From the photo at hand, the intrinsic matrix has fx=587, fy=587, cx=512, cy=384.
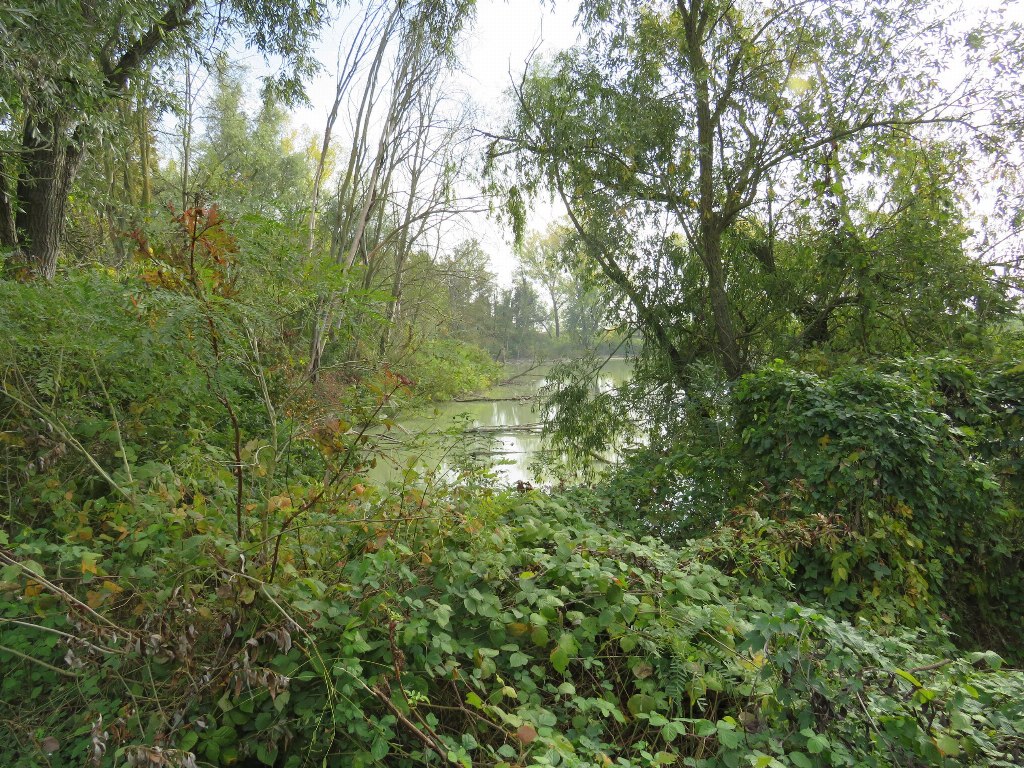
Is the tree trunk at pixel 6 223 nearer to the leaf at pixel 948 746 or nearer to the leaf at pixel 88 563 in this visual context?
the leaf at pixel 88 563

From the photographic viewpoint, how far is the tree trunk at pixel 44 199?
5781 mm

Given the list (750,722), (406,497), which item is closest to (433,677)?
(406,497)

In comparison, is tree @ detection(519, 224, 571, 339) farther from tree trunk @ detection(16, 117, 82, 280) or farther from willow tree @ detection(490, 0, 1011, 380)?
tree trunk @ detection(16, 117, 82, 280)

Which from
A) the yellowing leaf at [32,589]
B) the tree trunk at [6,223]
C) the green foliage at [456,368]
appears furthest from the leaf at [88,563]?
the green foliage at [456,368]

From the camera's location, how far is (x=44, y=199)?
234 inches

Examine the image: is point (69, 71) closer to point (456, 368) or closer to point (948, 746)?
point (948, 746)

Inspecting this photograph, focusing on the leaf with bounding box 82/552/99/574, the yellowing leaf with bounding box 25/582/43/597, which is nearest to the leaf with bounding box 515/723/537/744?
the leaf with bounding box 82/552/99/574

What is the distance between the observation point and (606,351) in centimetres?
886

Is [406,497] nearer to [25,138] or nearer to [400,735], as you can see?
[400,735]

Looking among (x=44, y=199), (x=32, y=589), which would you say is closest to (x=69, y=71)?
(x=44, y=199)

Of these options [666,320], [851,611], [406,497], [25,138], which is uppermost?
[25,138]

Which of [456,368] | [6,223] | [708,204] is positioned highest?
[708,204]

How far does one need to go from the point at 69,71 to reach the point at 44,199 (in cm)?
224

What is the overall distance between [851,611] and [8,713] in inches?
155
